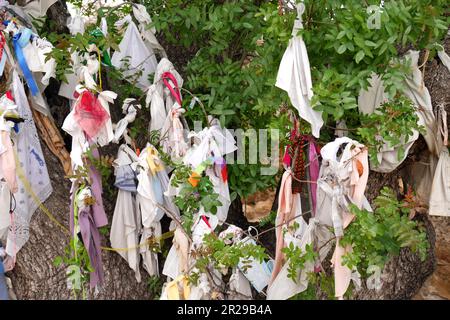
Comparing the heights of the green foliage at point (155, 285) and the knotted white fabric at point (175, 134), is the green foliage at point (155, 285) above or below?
below

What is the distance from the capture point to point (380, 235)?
2.88 metres

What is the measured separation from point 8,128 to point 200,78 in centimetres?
105

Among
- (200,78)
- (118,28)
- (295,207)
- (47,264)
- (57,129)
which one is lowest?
(47,264)

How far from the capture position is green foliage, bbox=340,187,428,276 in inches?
111

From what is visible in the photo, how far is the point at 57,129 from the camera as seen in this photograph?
12.6ft

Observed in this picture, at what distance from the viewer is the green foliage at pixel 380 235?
281cm

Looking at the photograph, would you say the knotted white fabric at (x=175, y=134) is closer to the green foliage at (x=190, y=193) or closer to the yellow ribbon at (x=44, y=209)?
the green foliage at (x=190, y=193)

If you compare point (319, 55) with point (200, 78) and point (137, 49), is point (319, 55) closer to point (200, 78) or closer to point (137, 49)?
point (200, 78)

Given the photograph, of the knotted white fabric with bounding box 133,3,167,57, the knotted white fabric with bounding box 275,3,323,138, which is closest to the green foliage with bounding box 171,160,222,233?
the knotted white fabric with bounding box 275,3,323,138

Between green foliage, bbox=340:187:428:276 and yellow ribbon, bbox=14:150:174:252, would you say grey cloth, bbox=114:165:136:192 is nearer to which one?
yellow ribbon, bbox=14:150:174:252

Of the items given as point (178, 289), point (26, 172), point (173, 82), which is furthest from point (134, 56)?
point (178, 289)

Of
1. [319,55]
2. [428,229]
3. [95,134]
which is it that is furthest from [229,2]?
[428,229]

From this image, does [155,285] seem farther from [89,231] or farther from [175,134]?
[175,134]

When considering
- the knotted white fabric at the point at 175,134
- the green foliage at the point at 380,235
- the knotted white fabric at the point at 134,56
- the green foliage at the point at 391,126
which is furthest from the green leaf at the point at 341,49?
the knotted white fabric at the point at 134,56
